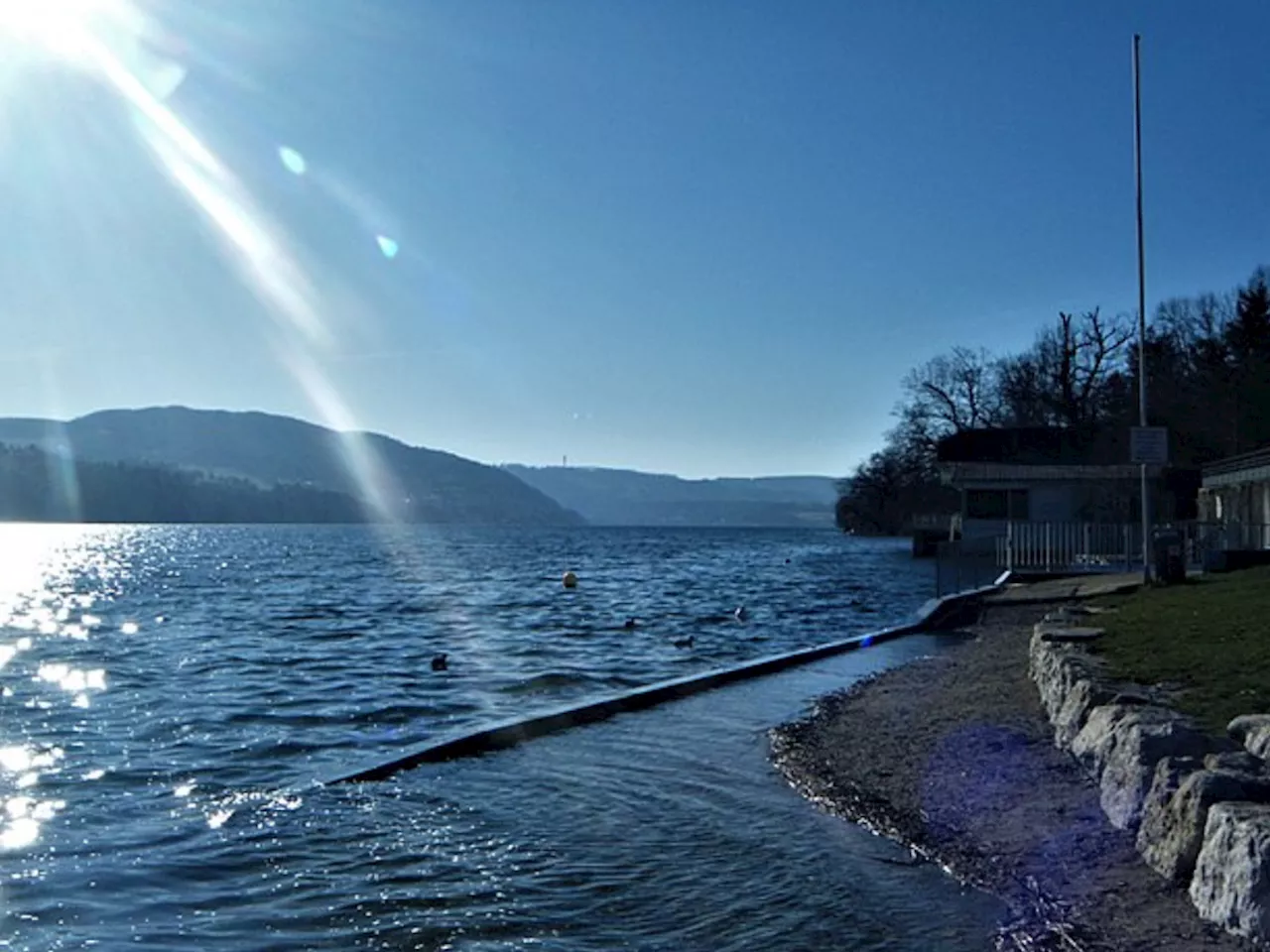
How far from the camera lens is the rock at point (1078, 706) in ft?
33.8

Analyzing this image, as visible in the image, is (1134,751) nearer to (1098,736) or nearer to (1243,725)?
(1243,725)

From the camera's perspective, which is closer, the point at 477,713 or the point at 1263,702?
the point at 1263,702

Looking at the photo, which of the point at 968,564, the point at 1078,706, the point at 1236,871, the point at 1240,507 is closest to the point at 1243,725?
the point at 1078,706

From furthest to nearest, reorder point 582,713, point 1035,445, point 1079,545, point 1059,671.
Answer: point 1035,445 → point 1079,545 → point 582,713 → point 1059,671

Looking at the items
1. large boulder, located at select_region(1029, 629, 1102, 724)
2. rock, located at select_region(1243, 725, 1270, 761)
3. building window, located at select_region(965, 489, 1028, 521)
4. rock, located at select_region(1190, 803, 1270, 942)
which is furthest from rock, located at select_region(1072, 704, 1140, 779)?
building window, located at select_region(965, 489, 1028, 521)

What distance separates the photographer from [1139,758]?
7.91 m

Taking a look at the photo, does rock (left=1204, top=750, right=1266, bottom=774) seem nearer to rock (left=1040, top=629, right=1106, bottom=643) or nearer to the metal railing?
rock (left=1040, top=629, right=1106, bottom=643)

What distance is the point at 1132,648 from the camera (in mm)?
13789

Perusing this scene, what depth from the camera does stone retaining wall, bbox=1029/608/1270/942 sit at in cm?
596

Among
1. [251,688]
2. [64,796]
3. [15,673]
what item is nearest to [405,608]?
[15,673]

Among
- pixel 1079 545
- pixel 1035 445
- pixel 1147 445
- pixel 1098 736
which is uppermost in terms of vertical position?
pixel 1035 445

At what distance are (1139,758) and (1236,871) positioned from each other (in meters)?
1.93

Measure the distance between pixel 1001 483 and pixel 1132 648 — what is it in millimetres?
34597

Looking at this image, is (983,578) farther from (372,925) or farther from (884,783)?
(372,925)
